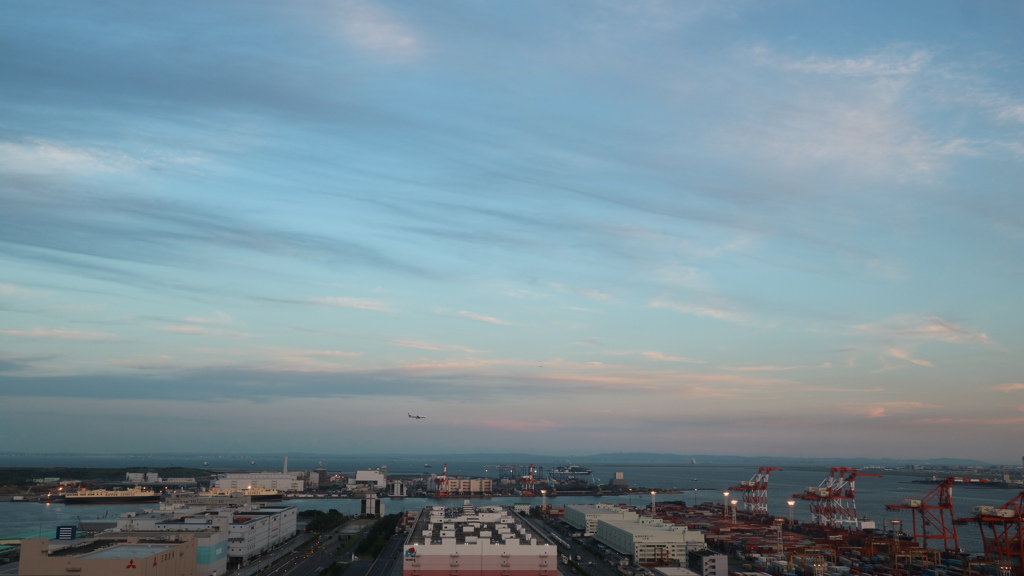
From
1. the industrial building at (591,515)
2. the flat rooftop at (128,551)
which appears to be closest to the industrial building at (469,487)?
the industrial building at (591,515)

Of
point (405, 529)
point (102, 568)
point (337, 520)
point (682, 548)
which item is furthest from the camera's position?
point (337, 520)

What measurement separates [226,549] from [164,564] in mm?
→ 6213

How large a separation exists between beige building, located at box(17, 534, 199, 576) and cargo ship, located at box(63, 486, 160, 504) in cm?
3661

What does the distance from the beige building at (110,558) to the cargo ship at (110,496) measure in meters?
36.6

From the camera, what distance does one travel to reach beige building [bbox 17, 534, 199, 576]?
17.4m

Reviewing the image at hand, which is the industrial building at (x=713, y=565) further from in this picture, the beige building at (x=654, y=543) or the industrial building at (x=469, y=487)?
the industrial building at (x=469, y=487)

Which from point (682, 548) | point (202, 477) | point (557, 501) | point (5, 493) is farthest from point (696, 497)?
point (5, 493)

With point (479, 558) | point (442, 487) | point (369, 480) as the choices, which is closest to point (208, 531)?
point (479, 558)

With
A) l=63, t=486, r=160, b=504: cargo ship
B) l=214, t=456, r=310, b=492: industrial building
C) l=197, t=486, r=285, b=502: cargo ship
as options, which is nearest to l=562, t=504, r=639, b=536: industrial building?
l=197, t=486, r=285, b=502: cargo ship

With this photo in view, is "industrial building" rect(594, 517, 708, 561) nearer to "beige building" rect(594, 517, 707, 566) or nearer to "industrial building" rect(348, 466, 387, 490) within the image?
"beige building" rect(594, 517, 707, 566)

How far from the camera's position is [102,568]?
17.5 metres

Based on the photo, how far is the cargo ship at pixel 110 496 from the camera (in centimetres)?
5288

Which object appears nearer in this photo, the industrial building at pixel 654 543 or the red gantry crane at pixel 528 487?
the industrial building at pixel 654 543

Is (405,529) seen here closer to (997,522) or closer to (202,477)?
(997,522)
